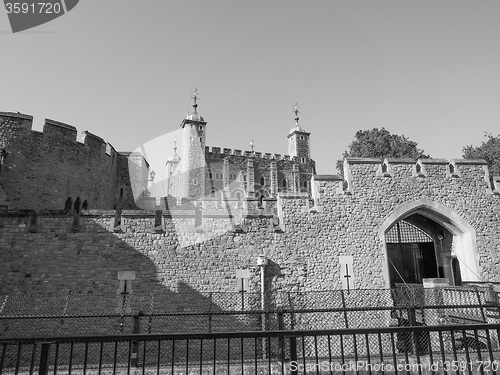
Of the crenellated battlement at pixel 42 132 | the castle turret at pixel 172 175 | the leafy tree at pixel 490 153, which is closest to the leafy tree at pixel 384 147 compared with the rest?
the leafy tree at pixel 490 153

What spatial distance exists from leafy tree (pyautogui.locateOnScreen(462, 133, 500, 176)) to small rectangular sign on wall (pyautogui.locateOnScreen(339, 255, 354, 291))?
22.2 m

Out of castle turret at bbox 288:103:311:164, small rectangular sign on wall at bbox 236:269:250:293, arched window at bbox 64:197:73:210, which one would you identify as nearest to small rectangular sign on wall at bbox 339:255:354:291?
small rectangular sign on wall at bbox 236:269:250:293

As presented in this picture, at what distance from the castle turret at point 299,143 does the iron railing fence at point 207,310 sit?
44.3 m

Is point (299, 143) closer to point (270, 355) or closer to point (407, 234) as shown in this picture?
point (407, 234)

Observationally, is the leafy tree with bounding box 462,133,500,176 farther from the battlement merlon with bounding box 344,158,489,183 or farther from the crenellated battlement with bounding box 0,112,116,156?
the crenellated battlement with bounding box 0,112,116,156

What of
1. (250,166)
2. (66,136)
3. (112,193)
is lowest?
(112,193)

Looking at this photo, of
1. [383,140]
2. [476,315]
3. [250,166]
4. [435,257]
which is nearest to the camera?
[476,315]

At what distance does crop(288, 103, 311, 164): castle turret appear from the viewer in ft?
180

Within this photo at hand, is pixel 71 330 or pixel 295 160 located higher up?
pixel 295 160

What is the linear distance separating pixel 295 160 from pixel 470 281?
43002 mm

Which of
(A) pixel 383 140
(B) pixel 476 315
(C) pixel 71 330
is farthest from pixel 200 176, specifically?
(B) pixel 476 315

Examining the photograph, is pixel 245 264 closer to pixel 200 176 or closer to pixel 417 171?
pixel 417 171

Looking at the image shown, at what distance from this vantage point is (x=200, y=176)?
1753 inches

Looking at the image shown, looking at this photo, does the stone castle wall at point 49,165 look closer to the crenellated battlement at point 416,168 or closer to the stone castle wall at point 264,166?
the crenellated battlement at point 416,168
